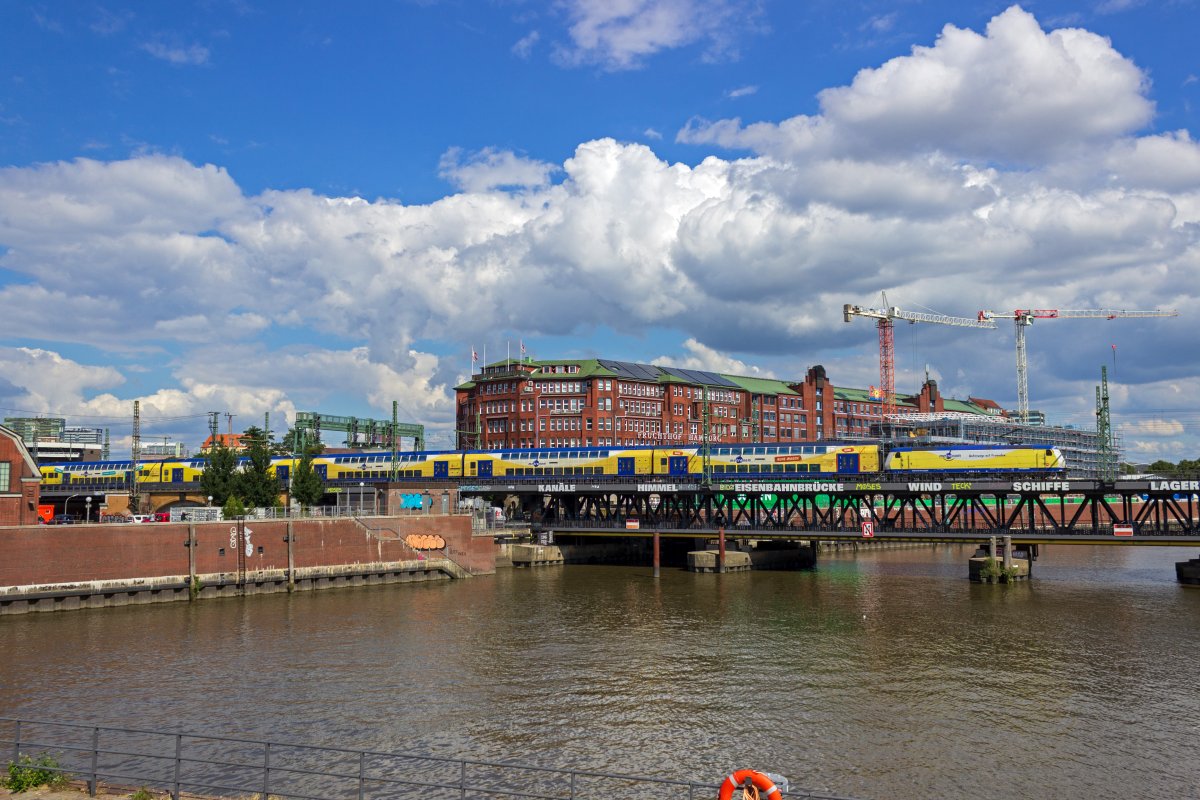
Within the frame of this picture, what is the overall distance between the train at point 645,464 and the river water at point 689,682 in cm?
2449

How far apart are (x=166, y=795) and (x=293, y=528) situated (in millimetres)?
54830

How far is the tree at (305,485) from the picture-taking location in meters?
105

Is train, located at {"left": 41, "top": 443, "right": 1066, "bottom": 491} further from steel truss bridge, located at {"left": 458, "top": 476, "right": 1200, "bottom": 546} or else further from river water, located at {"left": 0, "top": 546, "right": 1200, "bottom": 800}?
river water, located at {"left": 0, "top": 546, "right": 1200, "bottom": 800}

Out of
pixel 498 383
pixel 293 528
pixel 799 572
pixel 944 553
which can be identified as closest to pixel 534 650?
pixel 293 528

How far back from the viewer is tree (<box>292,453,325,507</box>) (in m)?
105

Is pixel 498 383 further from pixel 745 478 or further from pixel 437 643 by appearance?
pixel 437 643

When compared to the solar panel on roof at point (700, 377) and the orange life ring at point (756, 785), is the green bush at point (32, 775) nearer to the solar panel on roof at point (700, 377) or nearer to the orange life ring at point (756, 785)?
the orange life ring at point (756, 785)

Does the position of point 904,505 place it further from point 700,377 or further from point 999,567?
point 700,377

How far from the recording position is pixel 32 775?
19.9 metres

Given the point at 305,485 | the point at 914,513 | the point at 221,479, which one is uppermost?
the point at 221,479

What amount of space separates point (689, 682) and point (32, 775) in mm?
27693

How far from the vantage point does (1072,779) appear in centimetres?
2914

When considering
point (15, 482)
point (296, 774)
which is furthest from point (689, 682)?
point (15, 482)

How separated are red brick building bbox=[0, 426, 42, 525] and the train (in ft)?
145
